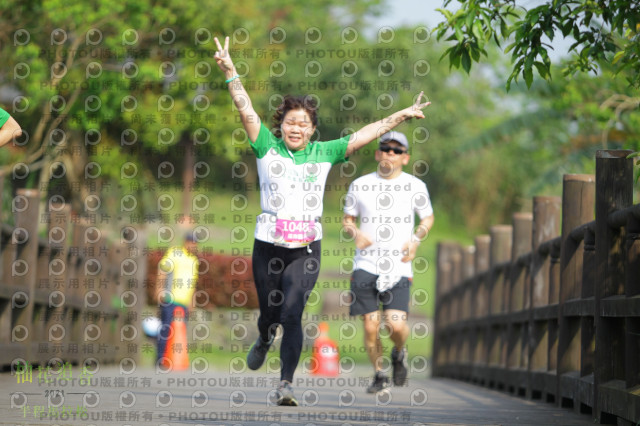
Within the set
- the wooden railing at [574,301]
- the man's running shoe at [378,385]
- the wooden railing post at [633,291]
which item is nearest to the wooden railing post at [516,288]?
the wooden railing at [574,301]

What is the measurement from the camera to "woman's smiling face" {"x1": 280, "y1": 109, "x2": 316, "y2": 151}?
6.91 metres

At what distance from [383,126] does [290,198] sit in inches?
28.9

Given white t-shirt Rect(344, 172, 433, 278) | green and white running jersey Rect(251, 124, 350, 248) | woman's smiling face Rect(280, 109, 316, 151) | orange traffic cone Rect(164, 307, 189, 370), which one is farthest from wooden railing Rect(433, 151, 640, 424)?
orange traffic cone Rect(164, 307, 189, 370)

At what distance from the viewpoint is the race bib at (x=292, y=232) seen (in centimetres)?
680

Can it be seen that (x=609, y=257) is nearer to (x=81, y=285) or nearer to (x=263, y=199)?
(x=263, y=199)

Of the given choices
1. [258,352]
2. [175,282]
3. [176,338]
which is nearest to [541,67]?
[258,352]

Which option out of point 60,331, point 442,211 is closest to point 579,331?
point 60,331

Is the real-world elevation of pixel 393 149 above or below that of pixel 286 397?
above

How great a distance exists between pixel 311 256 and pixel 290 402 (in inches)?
35.4

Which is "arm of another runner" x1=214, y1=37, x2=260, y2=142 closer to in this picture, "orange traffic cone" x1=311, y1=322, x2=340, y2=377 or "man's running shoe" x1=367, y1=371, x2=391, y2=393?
"man's running shoe" x1=367, y1=371, x2=391, y2=393

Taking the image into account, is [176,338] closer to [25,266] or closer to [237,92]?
[25,266]

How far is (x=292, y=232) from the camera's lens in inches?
268

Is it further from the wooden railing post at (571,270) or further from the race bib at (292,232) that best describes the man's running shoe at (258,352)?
the wooden railing post at (571,270)

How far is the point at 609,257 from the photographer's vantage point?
6066 mm
